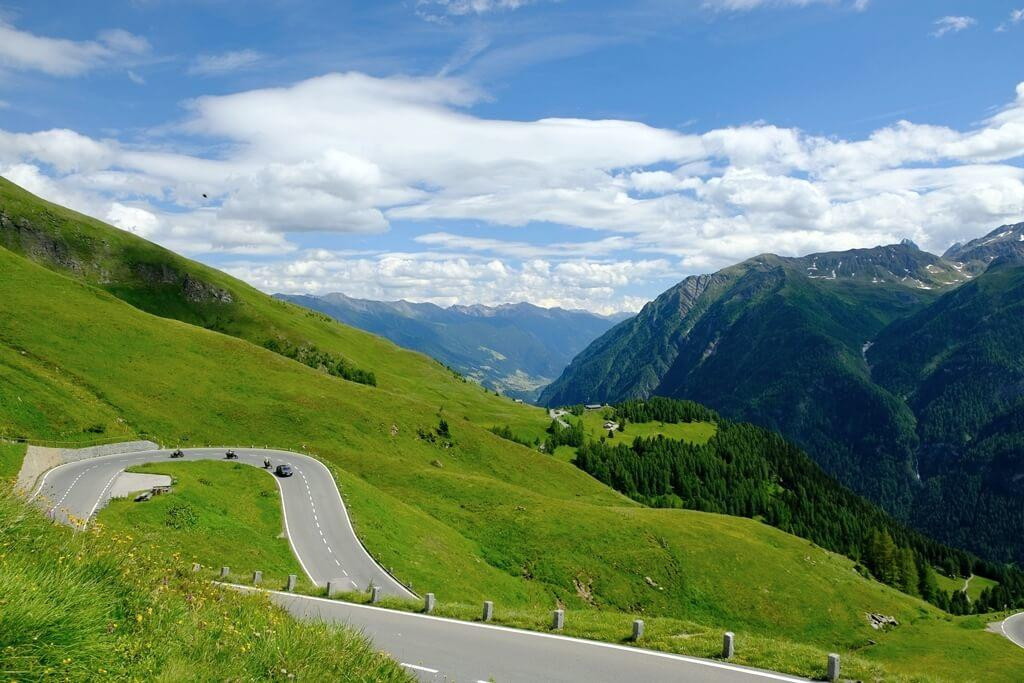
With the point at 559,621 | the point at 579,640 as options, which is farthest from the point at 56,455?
the point at 579,640

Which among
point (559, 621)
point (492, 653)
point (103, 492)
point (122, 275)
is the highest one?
point (122, 275)

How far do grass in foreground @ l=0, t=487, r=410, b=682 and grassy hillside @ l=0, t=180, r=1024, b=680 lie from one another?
36.5 m

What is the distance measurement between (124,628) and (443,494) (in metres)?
65.7

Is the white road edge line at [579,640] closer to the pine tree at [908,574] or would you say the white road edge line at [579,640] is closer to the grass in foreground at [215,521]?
the grass in foreground at [215,521]

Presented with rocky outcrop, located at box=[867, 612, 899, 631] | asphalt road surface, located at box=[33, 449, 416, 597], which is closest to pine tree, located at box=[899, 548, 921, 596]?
rocky outcrop, located at box=[867, 612, 899, 631]

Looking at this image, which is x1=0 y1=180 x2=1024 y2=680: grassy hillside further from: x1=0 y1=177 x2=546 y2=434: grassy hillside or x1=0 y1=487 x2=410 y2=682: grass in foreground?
→ x1=0 y1=177 x2=546 y2=434: grassy hillside

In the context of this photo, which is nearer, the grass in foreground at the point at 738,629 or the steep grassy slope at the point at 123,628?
the steep grassy slope at the point at 123,628

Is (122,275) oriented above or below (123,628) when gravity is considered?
above

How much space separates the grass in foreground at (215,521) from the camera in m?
39.5

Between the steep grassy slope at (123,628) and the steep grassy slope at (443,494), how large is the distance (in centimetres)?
3660

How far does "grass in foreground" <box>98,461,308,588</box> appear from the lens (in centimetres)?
3949

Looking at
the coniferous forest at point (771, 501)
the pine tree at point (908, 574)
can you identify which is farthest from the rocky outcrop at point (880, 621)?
the pine tree at point (908, 574)

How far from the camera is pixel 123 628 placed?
10.7m

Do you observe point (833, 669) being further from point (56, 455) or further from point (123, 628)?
point (56, 455)
